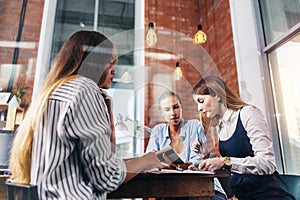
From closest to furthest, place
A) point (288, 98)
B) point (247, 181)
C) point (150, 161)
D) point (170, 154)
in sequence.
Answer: point (150, 161) < point (170, 154) < point (247, 181) < point (288, 98)

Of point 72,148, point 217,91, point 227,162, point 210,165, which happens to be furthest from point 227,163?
point 72,148

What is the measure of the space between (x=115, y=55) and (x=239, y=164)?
0.84m

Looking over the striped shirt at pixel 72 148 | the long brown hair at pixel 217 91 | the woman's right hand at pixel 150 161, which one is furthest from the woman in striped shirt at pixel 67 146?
the long brown hair at pixel 217 91

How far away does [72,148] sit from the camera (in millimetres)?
632

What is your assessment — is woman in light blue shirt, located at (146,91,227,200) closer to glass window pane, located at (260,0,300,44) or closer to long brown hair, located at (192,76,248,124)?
long brown hair, located at (192,76,248,124)

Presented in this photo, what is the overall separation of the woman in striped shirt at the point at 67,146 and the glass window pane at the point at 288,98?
1520 mm

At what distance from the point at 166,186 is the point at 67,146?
1.41 feet

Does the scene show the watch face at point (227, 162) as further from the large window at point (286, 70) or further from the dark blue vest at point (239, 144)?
Answer: the large window at point (286, 70)

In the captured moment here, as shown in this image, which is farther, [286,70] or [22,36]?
[22,36]

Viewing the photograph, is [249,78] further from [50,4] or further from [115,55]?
[50,4]

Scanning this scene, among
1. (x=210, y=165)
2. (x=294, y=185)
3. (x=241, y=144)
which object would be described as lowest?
(x=294, y=185)

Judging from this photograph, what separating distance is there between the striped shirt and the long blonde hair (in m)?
0.03

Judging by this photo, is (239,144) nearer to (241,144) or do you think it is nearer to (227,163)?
(241,144)

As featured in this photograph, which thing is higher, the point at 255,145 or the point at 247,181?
the point at 255,145
